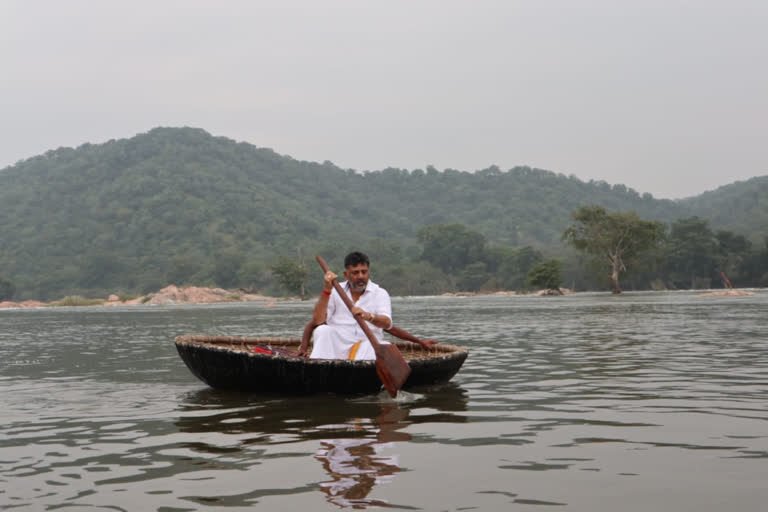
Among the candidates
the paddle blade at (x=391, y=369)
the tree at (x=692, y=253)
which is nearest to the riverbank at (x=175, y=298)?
the tree at (x=692, y=253)

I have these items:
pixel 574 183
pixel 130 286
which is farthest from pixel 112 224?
pixel 574 183

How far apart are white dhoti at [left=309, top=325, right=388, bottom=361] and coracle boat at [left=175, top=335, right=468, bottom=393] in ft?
1.19

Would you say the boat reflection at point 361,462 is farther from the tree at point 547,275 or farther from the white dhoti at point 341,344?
the tree at point 547,275

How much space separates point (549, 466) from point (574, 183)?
176914mm

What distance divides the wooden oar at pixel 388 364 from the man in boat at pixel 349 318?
0.98 ft

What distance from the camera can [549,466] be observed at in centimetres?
497

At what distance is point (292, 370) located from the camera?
834 centimetres

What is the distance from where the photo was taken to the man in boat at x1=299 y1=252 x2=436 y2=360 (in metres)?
8.70

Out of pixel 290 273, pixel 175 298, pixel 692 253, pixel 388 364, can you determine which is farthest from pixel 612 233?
pixel 388 364

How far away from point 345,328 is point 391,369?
1.06 meters

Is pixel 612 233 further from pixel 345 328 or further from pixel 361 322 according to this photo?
pixel 361 322

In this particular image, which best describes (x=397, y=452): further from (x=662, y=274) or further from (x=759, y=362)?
(x=662, y=274)

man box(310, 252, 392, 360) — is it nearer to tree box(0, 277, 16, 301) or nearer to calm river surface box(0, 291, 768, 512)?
calm river surface box(0, 291, 768, 512)

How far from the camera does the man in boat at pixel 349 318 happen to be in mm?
8695
